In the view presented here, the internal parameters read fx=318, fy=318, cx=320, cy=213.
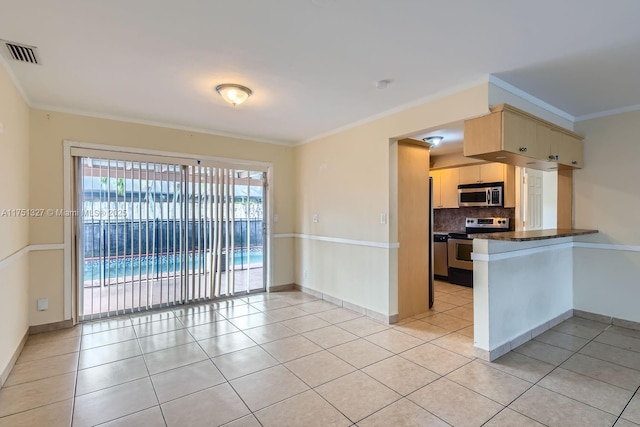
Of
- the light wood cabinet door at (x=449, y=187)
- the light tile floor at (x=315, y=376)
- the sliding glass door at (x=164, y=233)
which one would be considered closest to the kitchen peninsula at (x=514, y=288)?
the light tile floor at (x=315, y=376)

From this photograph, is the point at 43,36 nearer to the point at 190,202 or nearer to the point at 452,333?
the point at 190,202

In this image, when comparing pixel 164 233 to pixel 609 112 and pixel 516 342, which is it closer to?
pixel 516 342

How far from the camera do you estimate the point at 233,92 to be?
2.96 metres

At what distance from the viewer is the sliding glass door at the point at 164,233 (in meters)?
3.76

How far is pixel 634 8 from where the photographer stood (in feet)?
6.07

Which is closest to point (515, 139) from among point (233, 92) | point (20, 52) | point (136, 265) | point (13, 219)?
point (233, 92)

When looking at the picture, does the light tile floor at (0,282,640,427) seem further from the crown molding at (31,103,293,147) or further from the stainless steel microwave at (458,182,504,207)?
the crown molding at (31,103,293,147)

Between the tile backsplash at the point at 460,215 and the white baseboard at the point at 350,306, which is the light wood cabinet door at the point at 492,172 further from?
the white baseboard at the point at 350,306

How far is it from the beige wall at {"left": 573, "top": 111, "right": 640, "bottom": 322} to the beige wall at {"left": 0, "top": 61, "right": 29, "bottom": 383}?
19.1ft

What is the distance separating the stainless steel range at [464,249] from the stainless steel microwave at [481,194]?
0.41m

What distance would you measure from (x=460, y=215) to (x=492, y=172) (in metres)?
1.13

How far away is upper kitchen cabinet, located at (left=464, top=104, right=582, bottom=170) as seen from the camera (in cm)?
277

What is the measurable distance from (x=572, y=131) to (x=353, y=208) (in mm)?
2783

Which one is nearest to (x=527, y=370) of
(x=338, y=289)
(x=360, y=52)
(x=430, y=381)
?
(x=430, y=381)
